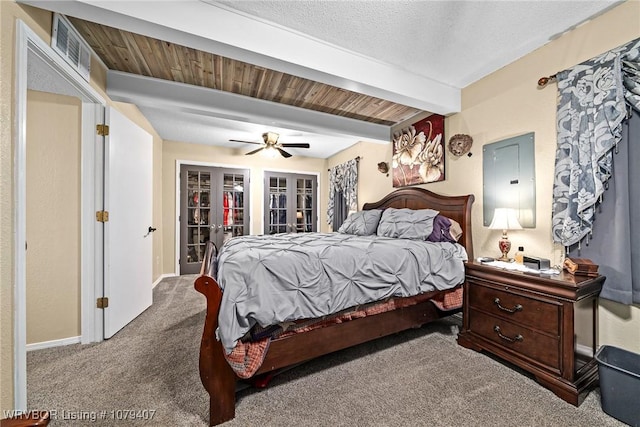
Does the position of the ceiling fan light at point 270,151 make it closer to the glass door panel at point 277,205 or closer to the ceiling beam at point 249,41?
the glass door panel at point 277,205

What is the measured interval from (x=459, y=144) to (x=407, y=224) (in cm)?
111

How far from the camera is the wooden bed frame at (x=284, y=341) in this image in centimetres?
136

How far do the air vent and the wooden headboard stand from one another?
363 cm

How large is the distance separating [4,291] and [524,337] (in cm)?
320

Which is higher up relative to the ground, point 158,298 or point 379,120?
point 379,120

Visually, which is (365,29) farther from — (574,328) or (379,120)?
(574,328)

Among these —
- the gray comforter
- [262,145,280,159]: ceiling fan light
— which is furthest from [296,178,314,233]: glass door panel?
the gray comforter

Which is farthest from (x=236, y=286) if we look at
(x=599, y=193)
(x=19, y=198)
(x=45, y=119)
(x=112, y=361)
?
(x=599, y=193)

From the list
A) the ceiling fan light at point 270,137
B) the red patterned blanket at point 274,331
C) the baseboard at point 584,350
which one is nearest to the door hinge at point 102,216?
the red patterned blanket at point 274,331

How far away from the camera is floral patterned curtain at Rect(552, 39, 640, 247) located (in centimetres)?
166

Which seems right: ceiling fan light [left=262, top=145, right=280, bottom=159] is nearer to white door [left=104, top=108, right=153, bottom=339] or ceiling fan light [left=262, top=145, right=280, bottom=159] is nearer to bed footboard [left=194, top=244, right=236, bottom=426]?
white door [left=104, top=108, right=153, bottom=339]

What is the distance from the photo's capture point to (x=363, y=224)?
3520mm

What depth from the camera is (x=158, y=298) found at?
11.1 ft

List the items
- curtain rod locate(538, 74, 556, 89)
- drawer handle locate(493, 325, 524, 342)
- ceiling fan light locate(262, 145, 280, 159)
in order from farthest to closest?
1. ceiling fan light locate(262, 145, 280, 159)
2. curtain rod locate(538, 74, 556, 89)
3. drawer handle locate(493, 325, 524, 342)
